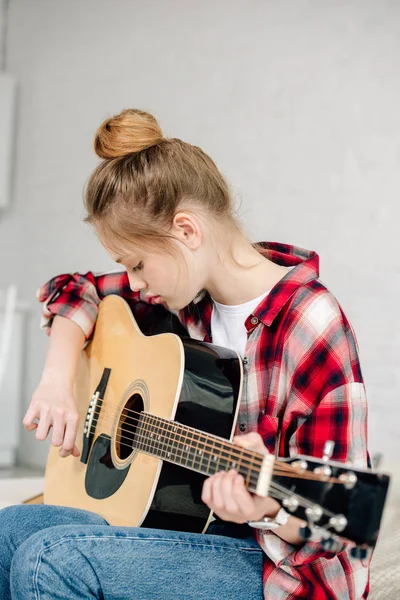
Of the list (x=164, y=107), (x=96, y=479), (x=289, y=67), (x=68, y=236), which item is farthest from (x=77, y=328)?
(x=68, y=236)

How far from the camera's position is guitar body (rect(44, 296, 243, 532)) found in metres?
1.09

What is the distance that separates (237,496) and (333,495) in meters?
0.12

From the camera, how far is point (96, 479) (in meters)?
1.26

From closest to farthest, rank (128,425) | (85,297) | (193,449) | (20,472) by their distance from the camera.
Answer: (193,449) → (128,425) → (85,297) → (20,472)

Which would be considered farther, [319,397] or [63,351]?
[63,351]

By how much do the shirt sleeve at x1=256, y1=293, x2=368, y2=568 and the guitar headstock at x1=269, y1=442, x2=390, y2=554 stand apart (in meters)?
0.20

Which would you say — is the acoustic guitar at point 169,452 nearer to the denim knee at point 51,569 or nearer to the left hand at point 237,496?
the left hand at point 237,496

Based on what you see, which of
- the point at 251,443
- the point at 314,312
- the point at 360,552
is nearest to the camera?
the point at 360,552

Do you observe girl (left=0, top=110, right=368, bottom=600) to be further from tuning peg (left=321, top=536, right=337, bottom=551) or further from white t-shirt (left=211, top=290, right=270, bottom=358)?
tuning peg (left=321, top=536, right=337, bottom=551)

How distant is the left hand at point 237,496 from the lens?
86 centimetres

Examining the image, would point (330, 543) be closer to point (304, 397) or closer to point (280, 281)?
point (304, 397)

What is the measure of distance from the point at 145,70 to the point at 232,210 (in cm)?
183

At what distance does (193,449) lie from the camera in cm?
99

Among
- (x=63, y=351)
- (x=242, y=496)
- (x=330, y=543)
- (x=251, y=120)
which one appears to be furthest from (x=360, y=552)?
(x=251, y=120)
